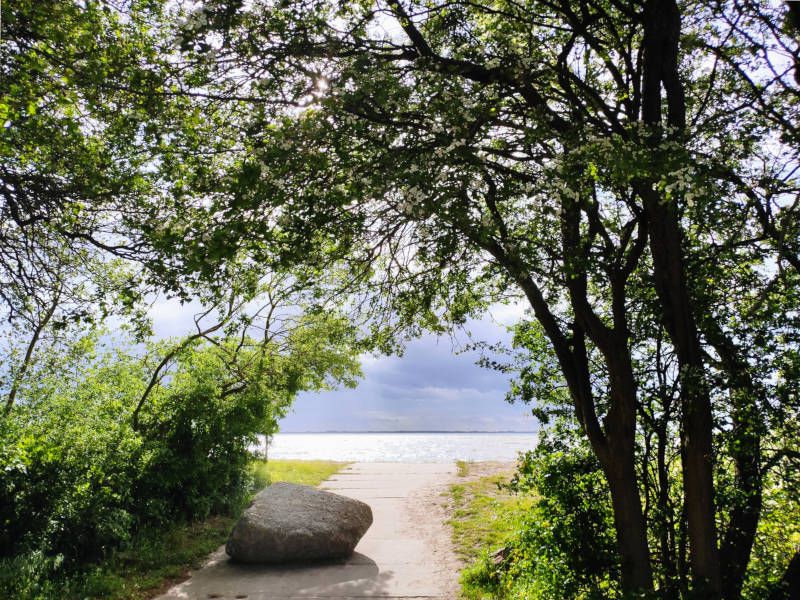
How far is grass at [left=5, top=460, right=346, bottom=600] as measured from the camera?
6.80 metres

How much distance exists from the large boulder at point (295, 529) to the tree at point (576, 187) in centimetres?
462

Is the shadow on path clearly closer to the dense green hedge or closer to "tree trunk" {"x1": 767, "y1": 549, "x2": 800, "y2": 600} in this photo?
the dense green hedge

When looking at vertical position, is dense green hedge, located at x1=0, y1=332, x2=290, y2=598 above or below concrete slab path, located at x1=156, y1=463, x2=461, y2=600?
above

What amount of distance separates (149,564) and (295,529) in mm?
2271

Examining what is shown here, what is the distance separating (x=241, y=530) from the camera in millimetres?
8375

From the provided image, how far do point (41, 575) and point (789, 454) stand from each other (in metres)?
8.60

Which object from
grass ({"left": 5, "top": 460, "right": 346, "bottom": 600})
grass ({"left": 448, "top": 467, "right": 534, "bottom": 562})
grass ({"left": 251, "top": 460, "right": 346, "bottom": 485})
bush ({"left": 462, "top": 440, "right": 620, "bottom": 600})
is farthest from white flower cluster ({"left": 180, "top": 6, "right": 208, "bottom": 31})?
grass ({"left": 251, "top": 460, "right": 346, "bottom": 485})

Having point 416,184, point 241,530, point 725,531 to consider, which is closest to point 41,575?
point 241,530

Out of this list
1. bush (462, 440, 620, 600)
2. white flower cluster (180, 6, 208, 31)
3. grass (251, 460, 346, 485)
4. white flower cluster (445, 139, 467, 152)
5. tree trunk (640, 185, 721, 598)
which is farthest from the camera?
grass (251, 460, 346, 485)

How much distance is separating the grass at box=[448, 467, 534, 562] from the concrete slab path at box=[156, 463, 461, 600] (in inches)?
12.2

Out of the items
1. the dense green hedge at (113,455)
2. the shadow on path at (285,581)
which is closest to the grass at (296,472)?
the dense green hedge at (113,455)

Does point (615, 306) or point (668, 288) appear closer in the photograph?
point (668, 288)

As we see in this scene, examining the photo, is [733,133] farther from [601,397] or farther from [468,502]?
[468,502]

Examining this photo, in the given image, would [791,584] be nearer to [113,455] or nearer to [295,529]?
A: [295,529]
